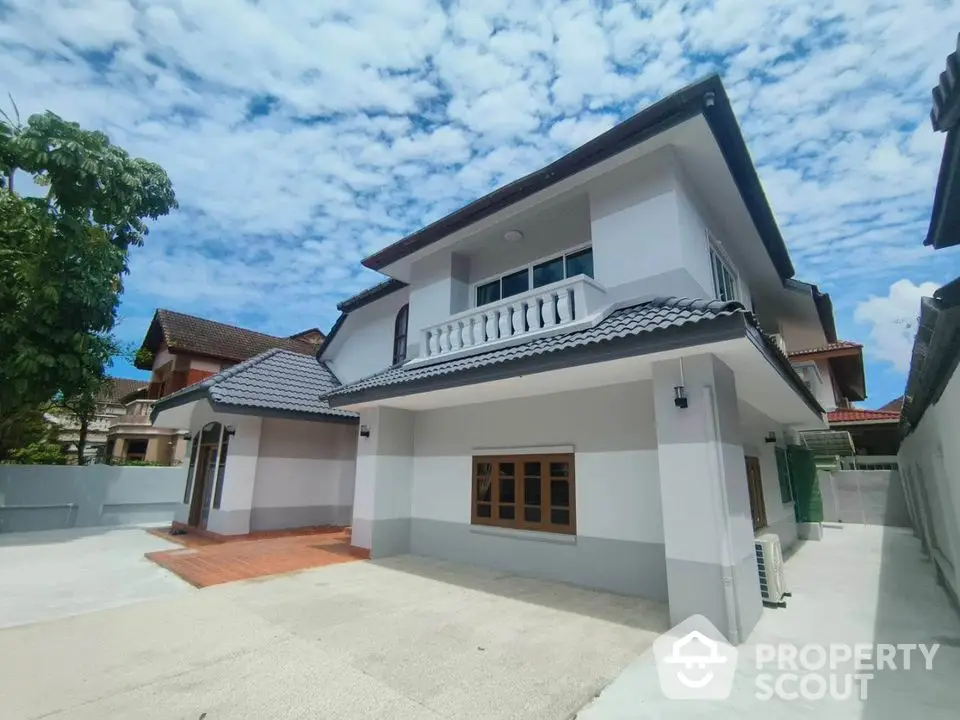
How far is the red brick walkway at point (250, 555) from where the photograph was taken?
726cm

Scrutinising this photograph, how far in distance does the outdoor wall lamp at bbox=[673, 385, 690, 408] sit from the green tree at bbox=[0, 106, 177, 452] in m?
13.5

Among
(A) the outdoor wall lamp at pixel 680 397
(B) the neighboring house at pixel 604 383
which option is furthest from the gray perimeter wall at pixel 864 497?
(A) the outdoor wall lamp at pixel 680 397

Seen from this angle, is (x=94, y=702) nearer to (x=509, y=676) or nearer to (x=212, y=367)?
(x=509, y=676)

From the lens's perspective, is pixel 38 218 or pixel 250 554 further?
pixel 38 218

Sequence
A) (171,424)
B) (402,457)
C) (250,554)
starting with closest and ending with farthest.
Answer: (250,554), (402,457), (171,424)

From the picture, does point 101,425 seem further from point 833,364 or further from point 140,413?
point 833,364

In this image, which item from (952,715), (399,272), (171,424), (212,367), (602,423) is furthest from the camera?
(212,367)

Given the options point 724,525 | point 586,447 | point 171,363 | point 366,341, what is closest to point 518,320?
point 586,447

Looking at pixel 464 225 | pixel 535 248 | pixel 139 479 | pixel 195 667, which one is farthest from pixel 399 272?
pixel 139 479

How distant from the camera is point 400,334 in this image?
1231 centimetres

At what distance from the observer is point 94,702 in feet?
10.9

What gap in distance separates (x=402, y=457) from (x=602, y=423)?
431cm

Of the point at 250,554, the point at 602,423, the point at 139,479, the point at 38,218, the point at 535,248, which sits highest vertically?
the point at 38,218

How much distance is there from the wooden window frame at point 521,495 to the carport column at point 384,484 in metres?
1.67
